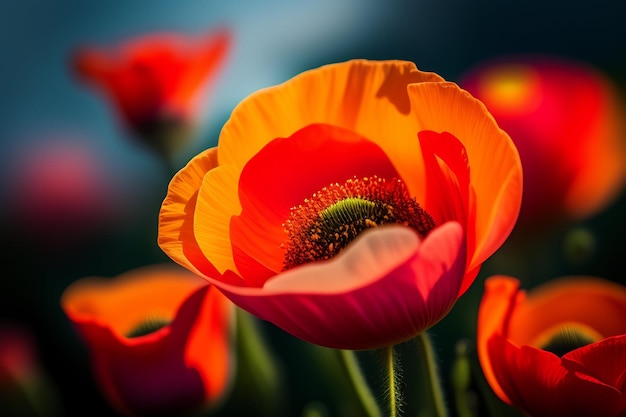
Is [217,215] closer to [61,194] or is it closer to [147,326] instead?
[147,326]

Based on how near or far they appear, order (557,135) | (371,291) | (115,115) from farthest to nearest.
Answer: (115,115)
(557,135)
(371,291)

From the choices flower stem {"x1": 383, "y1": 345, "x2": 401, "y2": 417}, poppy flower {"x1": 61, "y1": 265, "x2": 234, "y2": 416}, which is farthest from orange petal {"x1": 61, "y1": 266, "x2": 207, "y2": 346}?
flower stem {"x1": 383, "y1": 345, "x2": 401, "y2": 417}

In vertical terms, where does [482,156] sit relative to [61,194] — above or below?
above

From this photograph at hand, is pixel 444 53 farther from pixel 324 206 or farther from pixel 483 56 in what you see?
pixel 324 206

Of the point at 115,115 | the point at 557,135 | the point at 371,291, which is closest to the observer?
the point at 371,291

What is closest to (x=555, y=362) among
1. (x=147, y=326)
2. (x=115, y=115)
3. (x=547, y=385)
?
(x=547, y=385)

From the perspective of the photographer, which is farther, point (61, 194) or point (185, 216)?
point (61, 194)

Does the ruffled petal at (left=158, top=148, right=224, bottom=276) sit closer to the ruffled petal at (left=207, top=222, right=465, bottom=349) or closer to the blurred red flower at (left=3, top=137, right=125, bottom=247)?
the ruffled petal at (left=207, top=222, right=465, bottom=349)
